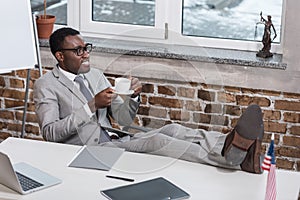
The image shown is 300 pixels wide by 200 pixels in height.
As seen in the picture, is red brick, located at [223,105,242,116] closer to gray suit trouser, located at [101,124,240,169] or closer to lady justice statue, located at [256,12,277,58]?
lady justice statue, located at [256,12,277,58]

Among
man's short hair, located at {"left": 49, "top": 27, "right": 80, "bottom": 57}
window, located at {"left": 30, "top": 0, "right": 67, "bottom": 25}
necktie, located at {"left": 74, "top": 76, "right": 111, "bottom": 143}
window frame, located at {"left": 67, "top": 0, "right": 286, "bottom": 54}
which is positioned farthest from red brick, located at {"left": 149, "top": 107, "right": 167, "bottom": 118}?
window, located at {"left": 30, "top": 0, "right": 67, "bottom": 25}

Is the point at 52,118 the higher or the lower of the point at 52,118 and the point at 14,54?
the lower

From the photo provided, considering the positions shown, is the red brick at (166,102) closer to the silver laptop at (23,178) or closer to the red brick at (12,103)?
the silver laptop at (23,178)

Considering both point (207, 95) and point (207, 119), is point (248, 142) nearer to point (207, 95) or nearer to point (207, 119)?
point (207, 119)

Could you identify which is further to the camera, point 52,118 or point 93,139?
point 52,118

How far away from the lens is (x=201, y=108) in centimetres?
306

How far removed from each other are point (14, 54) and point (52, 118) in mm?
870

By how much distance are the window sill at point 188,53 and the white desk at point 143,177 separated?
1062mm

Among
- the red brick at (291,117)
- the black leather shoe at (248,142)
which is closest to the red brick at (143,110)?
the black leather shoe at (248,142)

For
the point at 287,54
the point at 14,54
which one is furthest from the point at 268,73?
the point at 14,54

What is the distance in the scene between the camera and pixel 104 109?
2.94 m

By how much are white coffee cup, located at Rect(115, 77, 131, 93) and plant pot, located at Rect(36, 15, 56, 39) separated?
137 cm

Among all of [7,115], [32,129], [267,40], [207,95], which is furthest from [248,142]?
[7,115]

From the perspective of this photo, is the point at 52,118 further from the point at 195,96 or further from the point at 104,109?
the point at 195,96
